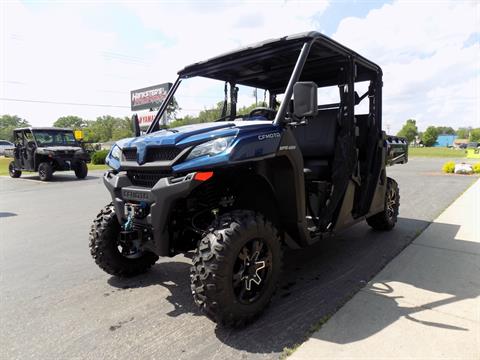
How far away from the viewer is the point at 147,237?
9.71 feet

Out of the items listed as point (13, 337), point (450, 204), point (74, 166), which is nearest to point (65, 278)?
point (13, 337)

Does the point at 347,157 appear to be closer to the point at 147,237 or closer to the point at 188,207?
the point at 188,207

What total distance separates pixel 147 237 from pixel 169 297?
0.65 metres

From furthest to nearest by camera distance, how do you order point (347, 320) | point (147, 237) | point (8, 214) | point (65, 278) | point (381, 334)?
point (8, 214), point (65, 278), point (147, 237), point (347, 320), point (381, 334)

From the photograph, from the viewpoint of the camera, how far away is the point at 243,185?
3049mm

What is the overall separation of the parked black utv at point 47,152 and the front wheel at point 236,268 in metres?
12.7

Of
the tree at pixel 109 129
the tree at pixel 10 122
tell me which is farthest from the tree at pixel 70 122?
the tree at pixel 109 129

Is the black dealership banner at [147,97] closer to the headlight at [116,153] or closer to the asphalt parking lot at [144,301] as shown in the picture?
the asphalt parking lot at [144,301]

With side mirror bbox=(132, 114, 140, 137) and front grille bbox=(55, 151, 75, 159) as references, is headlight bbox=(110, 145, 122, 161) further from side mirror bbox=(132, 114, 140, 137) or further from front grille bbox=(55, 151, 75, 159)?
front grille bbox=(55, 151, 75, 159)

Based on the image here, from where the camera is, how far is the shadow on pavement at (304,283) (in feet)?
8.37

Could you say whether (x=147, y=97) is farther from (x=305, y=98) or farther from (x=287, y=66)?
(x=305, y=98)

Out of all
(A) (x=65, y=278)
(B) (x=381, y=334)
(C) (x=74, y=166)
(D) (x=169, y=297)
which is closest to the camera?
(B) (x=381, y=334)

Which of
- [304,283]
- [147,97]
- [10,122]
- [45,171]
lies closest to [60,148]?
[45,171]

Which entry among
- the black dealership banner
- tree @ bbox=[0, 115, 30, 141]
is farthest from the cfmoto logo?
tree @ bbox=[0, 115, 30, 141]
